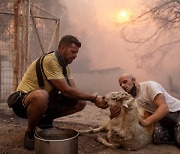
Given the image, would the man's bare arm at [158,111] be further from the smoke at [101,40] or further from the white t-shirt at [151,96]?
the smoke at [101,40]

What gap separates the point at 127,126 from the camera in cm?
358

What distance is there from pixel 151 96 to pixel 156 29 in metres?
12.7

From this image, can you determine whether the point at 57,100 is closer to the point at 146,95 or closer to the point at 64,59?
the point at 64,59

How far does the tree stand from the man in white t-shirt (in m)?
8.57

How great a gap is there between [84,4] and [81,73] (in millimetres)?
5020

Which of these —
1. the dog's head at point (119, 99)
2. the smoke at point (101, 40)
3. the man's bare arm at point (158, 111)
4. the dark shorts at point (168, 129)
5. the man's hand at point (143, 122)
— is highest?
the smoke at point (101, 40)

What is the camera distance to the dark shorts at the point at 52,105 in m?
3.58

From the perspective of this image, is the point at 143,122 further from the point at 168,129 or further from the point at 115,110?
the point at 168,129

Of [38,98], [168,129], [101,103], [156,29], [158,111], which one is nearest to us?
[38,98]

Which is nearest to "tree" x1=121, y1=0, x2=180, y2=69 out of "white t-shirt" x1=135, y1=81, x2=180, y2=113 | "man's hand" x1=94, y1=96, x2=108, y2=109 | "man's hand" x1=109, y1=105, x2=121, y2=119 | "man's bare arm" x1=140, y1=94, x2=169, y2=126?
"white t-shirt" x1=135, y1=81, x2=180, y2=113

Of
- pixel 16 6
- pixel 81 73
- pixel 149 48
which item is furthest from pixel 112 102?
pixel 81 73

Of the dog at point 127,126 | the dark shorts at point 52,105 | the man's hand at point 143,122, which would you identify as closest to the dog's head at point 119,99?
the dog at point 127,126

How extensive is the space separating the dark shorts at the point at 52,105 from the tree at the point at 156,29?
29.9ft

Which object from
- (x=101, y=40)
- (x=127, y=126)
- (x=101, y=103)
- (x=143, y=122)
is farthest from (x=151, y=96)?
(x=101, y=40)
